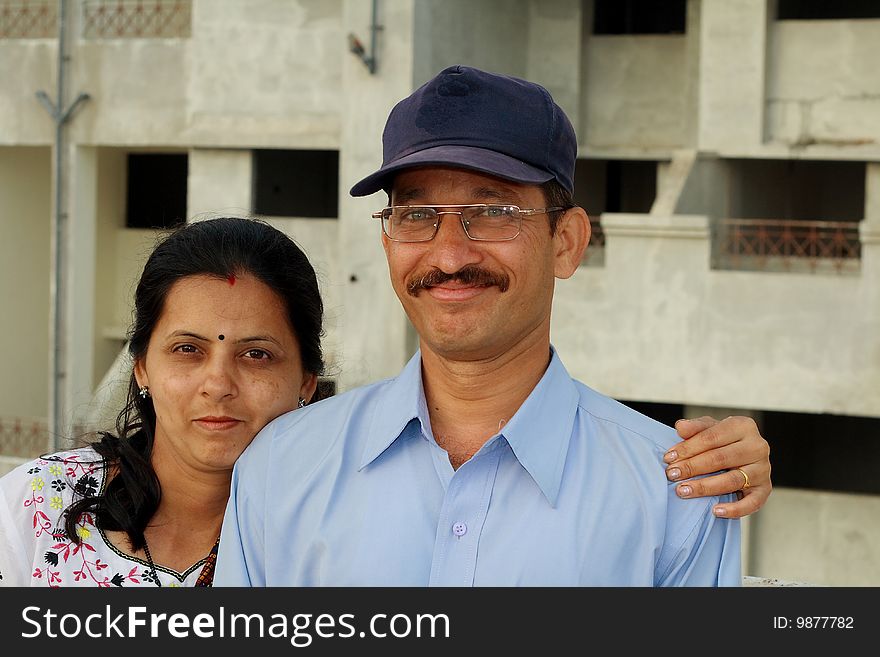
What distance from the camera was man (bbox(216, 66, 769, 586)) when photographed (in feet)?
8.72

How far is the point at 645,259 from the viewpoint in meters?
12.2

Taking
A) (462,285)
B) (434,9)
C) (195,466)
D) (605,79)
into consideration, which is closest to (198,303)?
(195,466)

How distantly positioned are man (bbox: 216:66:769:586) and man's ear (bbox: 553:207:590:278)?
0.04 feet

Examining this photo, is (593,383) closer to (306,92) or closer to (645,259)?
(645,259)

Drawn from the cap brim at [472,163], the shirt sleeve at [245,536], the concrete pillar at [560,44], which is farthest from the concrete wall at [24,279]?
the cap brim at [472,163]

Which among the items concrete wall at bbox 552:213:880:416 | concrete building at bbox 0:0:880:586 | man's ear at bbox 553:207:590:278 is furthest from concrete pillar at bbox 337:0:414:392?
man's ear at bbox 553:207:590:278

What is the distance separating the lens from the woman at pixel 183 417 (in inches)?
132

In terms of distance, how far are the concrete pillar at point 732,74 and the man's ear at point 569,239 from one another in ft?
33.5

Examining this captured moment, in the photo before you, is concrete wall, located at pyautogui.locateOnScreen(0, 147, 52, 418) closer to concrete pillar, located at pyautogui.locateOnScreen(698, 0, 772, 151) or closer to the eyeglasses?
concrete pillar, located at pyautogui.locateOnScreen(698, 0, 772, 151)

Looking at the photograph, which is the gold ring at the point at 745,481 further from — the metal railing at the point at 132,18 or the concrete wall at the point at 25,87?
the concrete wall at the point at 25,87

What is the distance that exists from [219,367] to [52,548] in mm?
685

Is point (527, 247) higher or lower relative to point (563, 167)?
lower

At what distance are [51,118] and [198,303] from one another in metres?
→ 12.0

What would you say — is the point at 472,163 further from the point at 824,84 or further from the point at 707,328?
the point at 824,84
